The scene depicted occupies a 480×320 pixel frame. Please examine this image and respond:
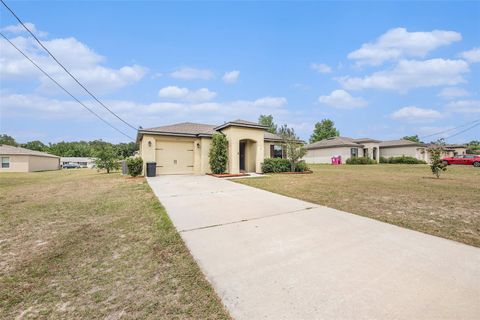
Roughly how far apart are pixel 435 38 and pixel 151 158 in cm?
2255

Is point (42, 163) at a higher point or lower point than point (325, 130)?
lower

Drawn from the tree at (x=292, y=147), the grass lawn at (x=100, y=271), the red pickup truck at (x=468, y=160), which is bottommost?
the grass lawn at (x=100, y=271)

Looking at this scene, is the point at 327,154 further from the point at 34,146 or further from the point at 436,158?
the point at 34,146

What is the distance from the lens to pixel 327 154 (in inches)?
1331

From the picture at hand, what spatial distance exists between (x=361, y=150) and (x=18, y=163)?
4839 cm

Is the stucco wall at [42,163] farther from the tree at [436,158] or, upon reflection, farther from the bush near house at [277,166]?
the tree at [436,158]

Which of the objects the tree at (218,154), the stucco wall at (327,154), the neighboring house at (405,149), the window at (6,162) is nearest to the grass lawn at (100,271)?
the tree at (218,154)

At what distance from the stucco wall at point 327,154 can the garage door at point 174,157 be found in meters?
23.6

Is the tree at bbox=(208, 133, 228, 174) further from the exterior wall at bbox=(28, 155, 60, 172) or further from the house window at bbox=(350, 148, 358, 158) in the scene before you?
the exterior wall at bbox=(28, 155, 60, 172)

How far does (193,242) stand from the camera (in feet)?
12.5

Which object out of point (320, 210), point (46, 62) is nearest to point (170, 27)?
point (46, 62)

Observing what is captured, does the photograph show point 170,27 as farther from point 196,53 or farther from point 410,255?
Answer: point 410,255

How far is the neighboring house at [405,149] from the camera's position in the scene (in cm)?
3388

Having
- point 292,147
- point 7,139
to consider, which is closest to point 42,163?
point 292,147
